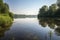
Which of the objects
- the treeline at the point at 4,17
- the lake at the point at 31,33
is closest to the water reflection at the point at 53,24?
the lake at the point at 31,33

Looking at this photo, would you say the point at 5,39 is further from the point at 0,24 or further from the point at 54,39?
the point at 0,24

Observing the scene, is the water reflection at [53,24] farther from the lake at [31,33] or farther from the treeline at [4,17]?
the treeline at [4,17]

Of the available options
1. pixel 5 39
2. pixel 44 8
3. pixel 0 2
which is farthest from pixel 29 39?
pixel 44 8

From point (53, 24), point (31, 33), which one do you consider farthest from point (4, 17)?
point (31, 33)

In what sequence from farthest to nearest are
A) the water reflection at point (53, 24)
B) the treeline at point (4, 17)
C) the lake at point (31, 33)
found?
the treeline at point (4, 17) → the water reflection at point (53, 24) → the lake at point (31, 33)

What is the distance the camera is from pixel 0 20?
43.5m

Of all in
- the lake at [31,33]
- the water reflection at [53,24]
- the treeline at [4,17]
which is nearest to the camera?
the lake at [31,33]

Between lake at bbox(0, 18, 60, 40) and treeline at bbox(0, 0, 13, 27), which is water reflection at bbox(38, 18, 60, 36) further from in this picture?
treeline at bbox(0, 0, 13, 27)

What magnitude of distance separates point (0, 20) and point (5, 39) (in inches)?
730

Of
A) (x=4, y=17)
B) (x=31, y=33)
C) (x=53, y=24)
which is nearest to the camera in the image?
A: (x=31, y=33)

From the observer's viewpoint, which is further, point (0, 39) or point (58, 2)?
point (58, 2)

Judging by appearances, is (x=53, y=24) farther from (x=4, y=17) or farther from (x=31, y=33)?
(x=31, y=33)

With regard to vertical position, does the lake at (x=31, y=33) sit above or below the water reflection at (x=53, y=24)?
above

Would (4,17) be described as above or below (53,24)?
above
